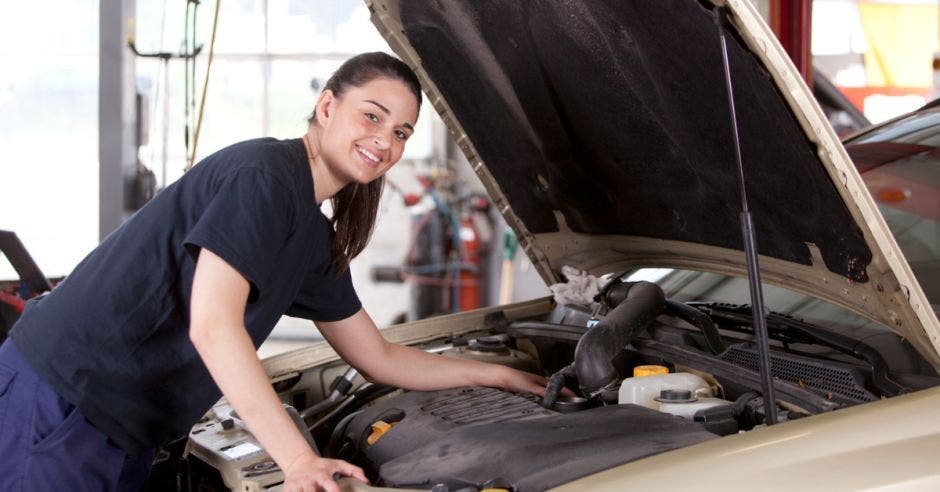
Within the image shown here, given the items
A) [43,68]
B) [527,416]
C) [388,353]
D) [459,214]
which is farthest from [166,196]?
[459,214]

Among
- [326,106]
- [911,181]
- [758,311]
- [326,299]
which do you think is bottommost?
[326,299]

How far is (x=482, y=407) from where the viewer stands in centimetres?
184

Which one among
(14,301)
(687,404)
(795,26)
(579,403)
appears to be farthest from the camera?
(795,26)

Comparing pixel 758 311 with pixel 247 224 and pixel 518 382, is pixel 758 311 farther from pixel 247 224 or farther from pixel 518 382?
pixel 247 224

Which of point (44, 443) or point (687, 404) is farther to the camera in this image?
point (687, 404)

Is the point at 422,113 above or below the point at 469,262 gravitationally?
above

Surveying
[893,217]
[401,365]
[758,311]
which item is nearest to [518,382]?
[401,365]

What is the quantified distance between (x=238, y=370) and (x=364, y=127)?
474 mm

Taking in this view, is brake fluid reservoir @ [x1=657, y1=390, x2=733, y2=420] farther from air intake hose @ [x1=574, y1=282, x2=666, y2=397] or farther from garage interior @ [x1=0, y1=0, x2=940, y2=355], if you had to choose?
garage interior @ [x1=0, y1=0, x2=940, y2=355]

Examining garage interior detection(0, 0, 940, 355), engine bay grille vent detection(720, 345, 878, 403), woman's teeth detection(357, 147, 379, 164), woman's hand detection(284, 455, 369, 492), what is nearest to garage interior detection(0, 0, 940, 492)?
engine bay grille vent detection(720, 345, 878, 403)

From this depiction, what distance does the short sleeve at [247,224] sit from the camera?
146 cm

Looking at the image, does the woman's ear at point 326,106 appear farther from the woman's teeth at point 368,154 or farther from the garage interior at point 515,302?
the garage interior at point 515,302

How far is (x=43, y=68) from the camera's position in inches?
197

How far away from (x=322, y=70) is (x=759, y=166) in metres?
6.11
